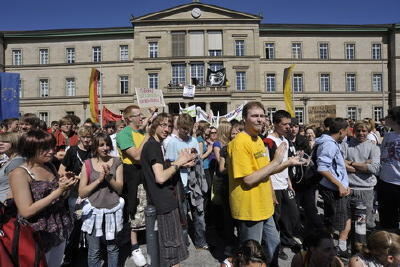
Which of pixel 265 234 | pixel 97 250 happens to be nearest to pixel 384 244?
pixel 265 234

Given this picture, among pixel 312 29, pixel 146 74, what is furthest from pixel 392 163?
pixel 312 29

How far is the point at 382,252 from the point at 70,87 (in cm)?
4599

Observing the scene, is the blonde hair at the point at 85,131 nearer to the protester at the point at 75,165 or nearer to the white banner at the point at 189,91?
the protester at the point at 75,165

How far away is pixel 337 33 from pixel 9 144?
47689 millimetres

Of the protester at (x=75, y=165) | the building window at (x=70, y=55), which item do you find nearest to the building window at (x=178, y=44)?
the building window at (x=70, y=55)

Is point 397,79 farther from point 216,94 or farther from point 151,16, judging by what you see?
point 151,16

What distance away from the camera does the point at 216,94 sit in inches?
1523

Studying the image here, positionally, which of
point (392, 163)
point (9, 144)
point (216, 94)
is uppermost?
point (216, 94)

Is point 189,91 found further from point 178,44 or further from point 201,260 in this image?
point 201,260

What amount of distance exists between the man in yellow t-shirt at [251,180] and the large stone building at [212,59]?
37377mm

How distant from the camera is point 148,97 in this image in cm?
892

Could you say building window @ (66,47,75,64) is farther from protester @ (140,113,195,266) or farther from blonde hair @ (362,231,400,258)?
blonde hair @ (362,231,400,258)

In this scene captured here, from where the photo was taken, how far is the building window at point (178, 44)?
40656 mm

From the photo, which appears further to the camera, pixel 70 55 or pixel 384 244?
pixel 70 55
